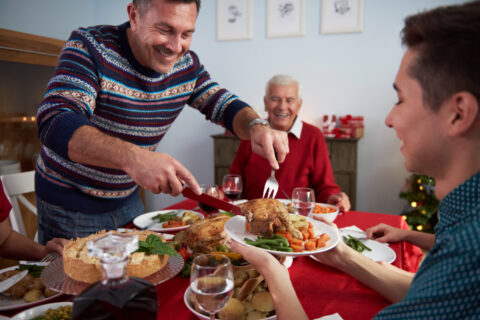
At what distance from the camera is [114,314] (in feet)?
2.25

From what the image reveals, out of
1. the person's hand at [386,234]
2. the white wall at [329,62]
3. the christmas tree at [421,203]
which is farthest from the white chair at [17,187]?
the christmas tree at [421,203]

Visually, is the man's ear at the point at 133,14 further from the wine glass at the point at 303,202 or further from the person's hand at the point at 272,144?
the wine glass at the point at 303,202

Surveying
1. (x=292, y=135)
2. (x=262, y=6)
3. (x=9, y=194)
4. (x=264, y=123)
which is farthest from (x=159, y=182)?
(x=262, y=6)

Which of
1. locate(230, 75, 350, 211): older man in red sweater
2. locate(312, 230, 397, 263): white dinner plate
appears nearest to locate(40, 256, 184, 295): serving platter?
locate(312, 230, 397, 263): white dinner plate

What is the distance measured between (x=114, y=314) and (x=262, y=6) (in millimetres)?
4856

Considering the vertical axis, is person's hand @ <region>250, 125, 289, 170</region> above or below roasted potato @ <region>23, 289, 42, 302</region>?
above

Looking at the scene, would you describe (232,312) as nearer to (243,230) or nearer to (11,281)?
(243,230)

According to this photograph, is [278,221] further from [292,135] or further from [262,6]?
[262,6]

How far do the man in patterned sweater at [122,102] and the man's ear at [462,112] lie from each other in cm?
85

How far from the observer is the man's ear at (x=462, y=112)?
0.76m

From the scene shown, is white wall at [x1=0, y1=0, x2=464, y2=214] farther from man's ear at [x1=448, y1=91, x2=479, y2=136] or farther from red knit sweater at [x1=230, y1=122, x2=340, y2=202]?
man's ear at [x1=448, y1=91, x2=479, y2=136]

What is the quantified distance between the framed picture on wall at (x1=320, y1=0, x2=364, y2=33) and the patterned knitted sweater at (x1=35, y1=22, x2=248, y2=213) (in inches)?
121

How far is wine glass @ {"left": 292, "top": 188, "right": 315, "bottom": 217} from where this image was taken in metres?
1.60

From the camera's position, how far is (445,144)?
84 cm
